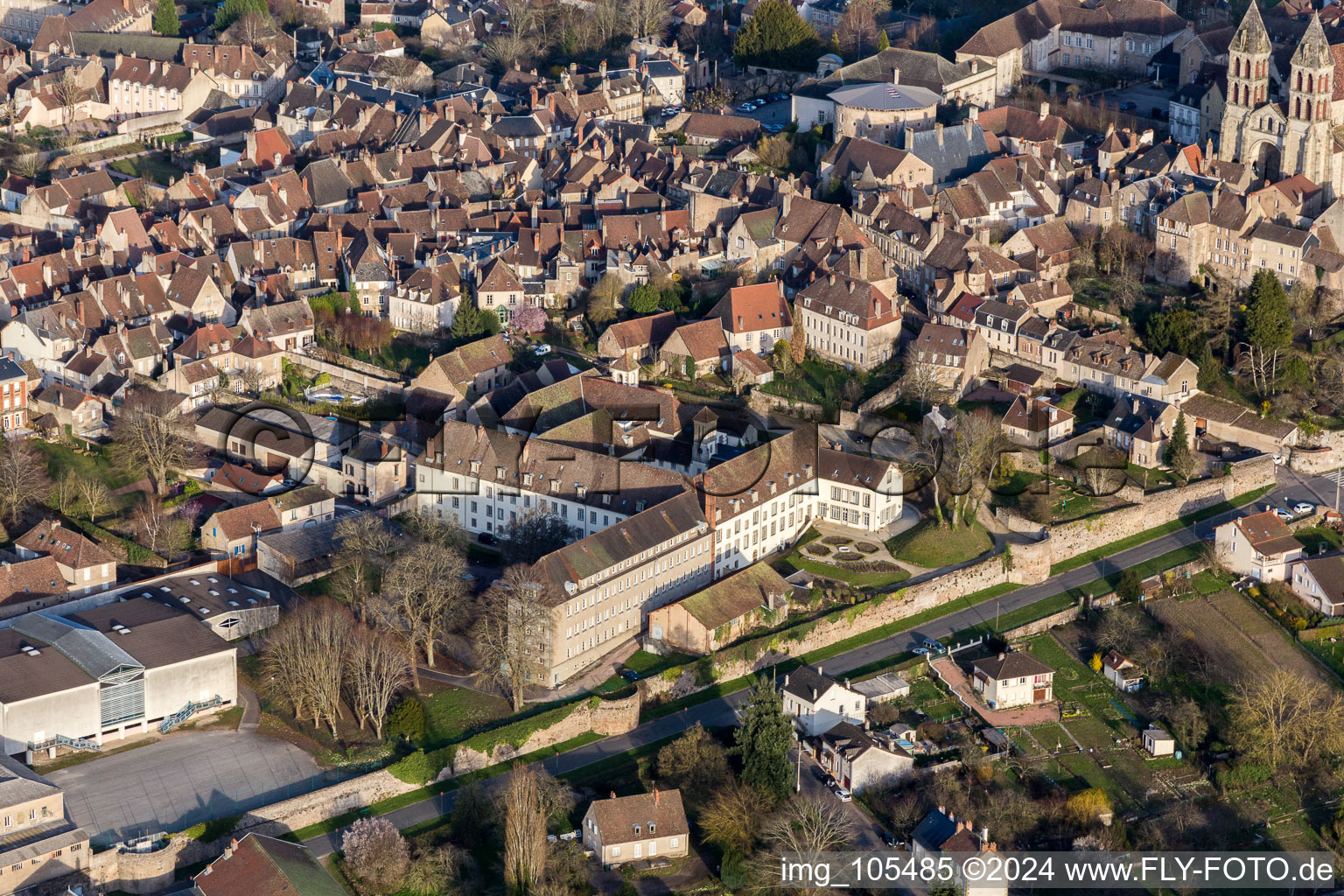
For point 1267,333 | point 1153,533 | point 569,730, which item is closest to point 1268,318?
point 1267,333

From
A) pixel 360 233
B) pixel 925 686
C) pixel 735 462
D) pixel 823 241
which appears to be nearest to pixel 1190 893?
pixel 925 686

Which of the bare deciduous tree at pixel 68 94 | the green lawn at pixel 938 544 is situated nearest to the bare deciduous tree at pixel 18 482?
the green lawn at pixel 938 544

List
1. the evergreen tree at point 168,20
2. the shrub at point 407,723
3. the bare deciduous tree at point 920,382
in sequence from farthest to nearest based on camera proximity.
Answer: the evergreen tree at point 168,20
the bare deciduous tree at point 920,382
the shrub at point 407,723

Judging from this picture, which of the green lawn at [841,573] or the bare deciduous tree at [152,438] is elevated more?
the bare deciduous tree at [152,438]

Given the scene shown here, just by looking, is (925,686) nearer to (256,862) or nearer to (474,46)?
(256,862)

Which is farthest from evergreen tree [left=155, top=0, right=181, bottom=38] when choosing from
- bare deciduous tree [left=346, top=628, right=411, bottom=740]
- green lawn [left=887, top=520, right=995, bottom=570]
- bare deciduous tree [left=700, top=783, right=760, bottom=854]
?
bare deciduous tree [left=700, top=783, right=760, bottom=854]

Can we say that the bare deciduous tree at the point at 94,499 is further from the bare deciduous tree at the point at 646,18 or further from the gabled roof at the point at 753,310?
the bare deciduous tree at the point at 646,18

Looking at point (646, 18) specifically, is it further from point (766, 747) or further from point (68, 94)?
point (766, 747)
